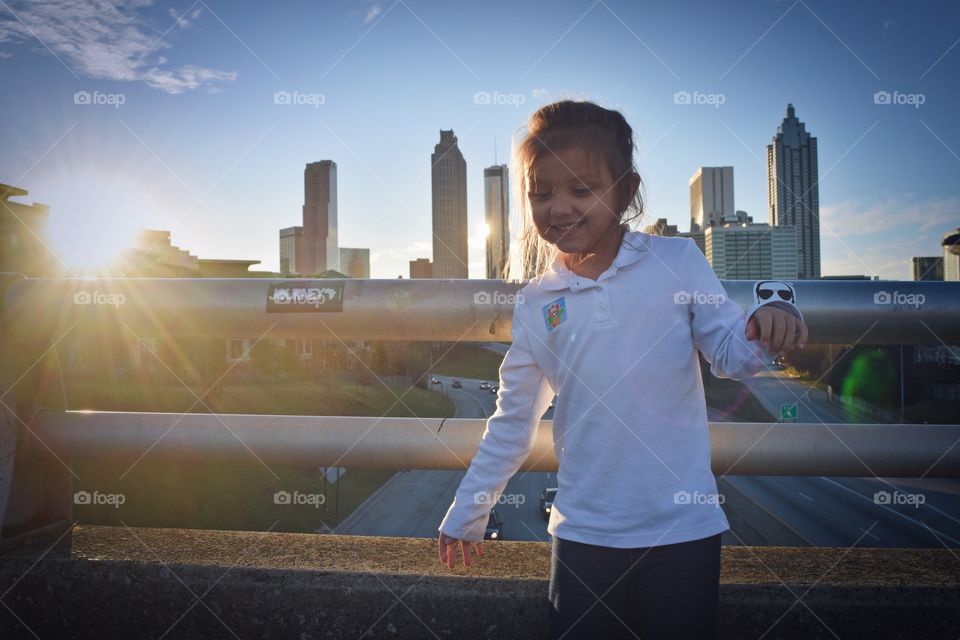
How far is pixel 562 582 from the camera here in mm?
1500

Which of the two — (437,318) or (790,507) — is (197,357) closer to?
(437,318)

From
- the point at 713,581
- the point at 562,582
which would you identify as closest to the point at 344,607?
the point at 562,582

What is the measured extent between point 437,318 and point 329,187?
13498mm

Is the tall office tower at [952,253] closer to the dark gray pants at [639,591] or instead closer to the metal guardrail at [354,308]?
the metal guardrail at [354,308]

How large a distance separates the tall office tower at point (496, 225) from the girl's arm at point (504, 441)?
18.0 inches

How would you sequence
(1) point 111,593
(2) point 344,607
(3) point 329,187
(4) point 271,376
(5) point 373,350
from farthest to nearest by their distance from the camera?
(4) point 271,376
(5) point 373,350
(3) point 329,187
(1) point 111,593
(2) point 344,607

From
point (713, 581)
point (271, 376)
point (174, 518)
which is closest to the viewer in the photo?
point (713, 581)

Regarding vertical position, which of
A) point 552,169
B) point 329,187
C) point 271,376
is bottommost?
point 271,376

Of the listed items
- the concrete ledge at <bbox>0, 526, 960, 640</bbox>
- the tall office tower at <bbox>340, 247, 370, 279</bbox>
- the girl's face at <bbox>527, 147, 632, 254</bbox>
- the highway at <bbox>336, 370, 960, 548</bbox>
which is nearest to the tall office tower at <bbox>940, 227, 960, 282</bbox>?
the concrete ledge at <bbox>0, 526, 960, 640</bbox>

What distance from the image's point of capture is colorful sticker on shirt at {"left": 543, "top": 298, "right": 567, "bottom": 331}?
5.35 ft

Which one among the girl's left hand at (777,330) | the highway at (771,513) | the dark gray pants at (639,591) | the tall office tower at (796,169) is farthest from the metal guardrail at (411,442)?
the highway at (771,513)

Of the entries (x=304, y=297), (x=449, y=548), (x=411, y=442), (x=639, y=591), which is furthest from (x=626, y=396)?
(x=304, y=297)

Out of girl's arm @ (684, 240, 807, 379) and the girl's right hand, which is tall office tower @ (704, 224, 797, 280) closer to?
girl's arm @ (684, 240, 807, 379)

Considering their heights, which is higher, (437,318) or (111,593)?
(437,318)
